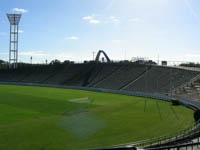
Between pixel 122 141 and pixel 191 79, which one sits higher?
pixel 191 79

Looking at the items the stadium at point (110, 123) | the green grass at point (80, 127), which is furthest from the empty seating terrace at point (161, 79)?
the green grass at point (80, 127)

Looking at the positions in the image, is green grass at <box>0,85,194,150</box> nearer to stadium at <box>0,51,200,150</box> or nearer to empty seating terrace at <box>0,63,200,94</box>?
stadium at <box>0,51,200,150</box>

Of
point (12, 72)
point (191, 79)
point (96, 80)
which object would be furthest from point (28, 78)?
point (191, 79)

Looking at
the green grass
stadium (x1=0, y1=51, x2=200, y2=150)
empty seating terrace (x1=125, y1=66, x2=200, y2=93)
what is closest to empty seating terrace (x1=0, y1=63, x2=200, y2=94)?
empty seating terrace (x1=125, y1=66, x2=200, y2=93)

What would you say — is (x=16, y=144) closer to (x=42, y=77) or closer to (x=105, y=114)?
(x=105, y=114)

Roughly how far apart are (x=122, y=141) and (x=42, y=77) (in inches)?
2891

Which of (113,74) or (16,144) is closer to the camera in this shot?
(16,144)

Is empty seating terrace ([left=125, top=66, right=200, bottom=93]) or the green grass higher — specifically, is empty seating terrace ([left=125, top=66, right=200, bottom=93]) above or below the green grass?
above

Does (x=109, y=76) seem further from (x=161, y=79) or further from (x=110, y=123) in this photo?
(x=110, y=123)

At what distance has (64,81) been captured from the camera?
251 feet

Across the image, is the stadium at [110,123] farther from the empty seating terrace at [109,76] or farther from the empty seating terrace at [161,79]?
the empty seating terrace at [109,76]

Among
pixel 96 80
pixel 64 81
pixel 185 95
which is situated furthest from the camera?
pixel 64 81

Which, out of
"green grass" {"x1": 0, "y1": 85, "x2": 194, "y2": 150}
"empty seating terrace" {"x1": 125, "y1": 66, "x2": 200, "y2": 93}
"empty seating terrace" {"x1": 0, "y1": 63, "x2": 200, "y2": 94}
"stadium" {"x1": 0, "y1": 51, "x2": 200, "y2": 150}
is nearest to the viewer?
"stadium" {"x1": 0, "y1": 51, "x2": 200, "y2": 150}

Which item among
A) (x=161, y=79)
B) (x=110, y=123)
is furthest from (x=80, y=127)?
(x=161, y=79)
